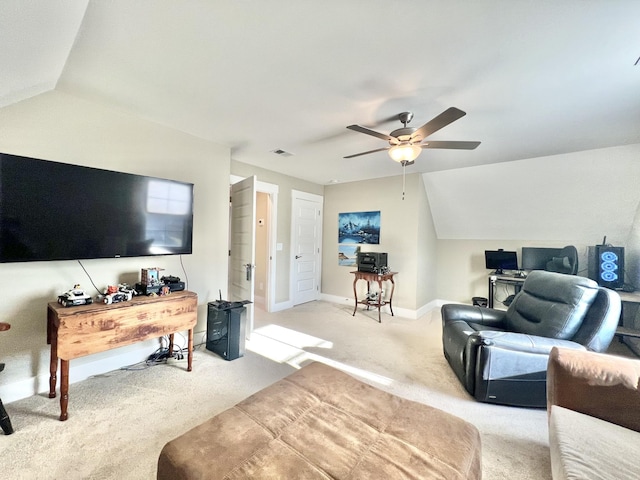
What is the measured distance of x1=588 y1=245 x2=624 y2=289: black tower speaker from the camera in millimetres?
3367

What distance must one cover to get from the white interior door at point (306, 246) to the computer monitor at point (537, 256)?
354 cm

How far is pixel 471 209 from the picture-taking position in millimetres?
4484

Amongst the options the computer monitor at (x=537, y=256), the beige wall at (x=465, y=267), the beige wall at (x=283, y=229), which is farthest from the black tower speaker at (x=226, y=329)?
the computer monitor at (x=537, y=256)

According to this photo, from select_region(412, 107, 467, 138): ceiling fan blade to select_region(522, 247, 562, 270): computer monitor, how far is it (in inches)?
135

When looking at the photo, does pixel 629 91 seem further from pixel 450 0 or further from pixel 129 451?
pixel 129 451

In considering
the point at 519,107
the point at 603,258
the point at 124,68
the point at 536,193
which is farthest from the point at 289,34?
the point at 603,258

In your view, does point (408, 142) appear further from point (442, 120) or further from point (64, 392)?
point (64, 392)

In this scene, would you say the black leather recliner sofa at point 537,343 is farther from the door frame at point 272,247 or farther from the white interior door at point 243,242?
the door frame at point 272,247

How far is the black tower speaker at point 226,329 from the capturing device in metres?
2.72

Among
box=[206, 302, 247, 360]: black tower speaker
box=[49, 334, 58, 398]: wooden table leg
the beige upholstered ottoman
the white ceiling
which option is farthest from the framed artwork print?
box=[49, 334, 58, 398]: wooden table leg

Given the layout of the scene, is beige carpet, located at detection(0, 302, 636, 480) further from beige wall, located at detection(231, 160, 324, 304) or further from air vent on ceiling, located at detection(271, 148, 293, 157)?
air vent on ceiling, located at detection(271, 148, 293, 157)

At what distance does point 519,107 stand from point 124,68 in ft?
9.94

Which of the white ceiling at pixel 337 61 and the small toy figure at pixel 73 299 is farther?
the small toy figure at pixel 73 299

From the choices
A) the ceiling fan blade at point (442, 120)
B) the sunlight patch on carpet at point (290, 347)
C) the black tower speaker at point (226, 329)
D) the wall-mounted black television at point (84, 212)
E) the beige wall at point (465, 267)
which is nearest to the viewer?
the ceiling fan blade at point (442, 120)
